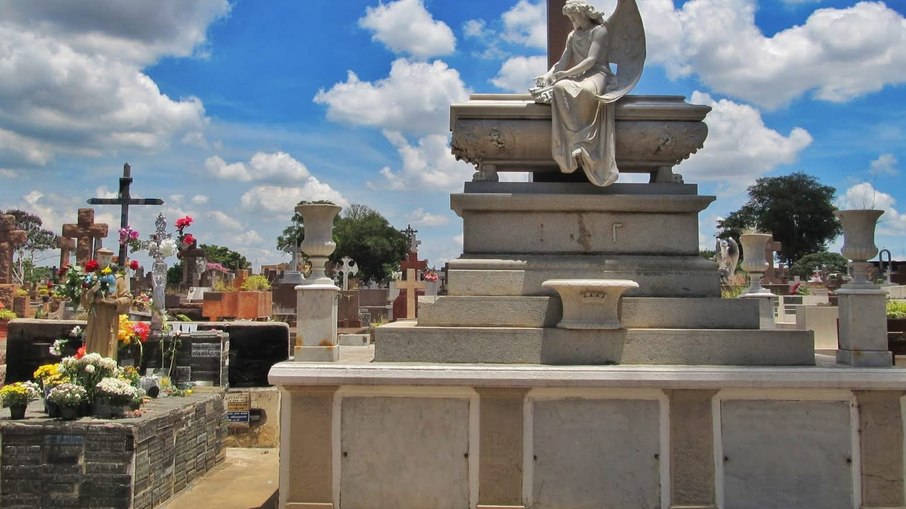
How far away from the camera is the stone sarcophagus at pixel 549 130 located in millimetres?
6562

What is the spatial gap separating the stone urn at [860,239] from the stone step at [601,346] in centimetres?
64

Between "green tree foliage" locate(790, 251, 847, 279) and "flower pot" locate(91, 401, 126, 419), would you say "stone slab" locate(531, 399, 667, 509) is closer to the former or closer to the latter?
"flower pot" locate(91, 401, 126, 419)

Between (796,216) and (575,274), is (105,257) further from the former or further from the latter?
(796,216)

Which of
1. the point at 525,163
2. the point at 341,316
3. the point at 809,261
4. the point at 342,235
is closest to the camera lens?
the point at 525,163

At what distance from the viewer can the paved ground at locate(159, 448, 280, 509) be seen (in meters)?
6.64

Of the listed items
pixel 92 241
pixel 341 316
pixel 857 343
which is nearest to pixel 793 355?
pixel 857 343

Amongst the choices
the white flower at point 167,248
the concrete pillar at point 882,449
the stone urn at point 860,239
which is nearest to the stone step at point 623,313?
the stone urn at point 860,239

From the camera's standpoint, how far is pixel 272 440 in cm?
945

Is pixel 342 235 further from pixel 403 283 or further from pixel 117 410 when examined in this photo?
pixel 117 410

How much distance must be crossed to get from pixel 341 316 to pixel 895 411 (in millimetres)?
16204

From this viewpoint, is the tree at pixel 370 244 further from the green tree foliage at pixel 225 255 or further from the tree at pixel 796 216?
the tree at pixel 796 216

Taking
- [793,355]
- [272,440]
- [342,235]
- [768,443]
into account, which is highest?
[342,235]

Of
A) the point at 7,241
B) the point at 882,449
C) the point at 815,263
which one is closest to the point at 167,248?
the point at 882,449

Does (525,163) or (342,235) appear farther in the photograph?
(342,235)
